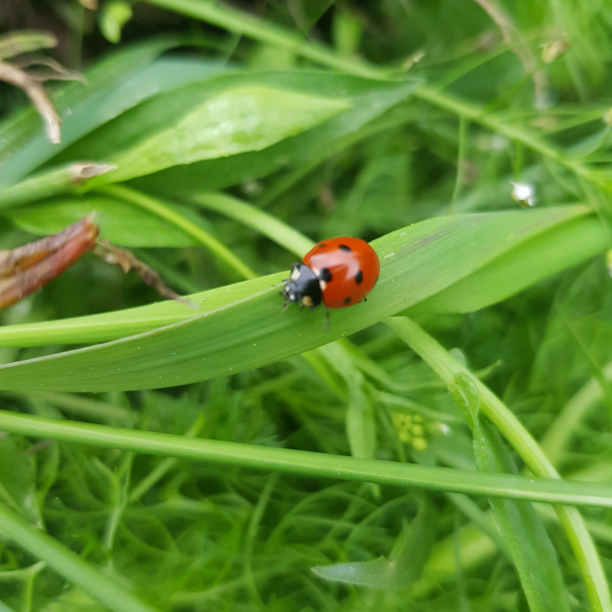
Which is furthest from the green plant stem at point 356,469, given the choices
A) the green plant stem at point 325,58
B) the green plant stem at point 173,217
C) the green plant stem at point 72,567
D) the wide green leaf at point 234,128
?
the green plant stem at point 325,58

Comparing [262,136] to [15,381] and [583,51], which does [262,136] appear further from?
[583,51]

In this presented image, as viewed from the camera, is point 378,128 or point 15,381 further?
point 378,128

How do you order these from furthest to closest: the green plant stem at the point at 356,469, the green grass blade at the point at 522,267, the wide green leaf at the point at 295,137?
the wide green leaf at the point at 295,137 < the green grass blade at the point at 522,267 < the green plant stem at the point at 356,469

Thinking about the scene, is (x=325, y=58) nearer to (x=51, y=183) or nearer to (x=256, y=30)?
(x=256, y=30)

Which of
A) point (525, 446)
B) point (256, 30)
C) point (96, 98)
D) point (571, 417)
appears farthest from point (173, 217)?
point (571, 417)

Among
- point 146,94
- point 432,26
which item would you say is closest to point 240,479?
point 146,94

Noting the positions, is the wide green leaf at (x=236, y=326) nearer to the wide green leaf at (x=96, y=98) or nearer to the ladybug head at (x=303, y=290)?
the ladybug head at (x=303, y=290)

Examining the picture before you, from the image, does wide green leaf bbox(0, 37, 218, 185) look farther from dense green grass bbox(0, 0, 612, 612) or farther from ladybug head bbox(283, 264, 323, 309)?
ladybug head bbox(283, 264, 323, 309)
